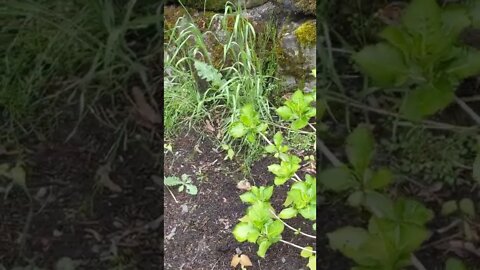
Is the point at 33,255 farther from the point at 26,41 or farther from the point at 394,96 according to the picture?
the point at 394,96

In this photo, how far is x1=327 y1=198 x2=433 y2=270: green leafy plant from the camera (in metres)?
1.15

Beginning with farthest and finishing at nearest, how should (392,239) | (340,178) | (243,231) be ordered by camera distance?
(243,231) → (340,178) → (392,239)

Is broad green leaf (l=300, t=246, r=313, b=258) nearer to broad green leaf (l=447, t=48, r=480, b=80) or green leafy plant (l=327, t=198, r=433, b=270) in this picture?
green leafy plant (l=327, t=198, r=433, b=270)

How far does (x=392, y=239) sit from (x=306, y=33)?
35.3 inches

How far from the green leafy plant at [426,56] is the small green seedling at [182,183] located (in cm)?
78

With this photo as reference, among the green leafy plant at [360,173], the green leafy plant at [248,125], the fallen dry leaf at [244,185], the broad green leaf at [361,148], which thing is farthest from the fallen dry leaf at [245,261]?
the broad green leaf at [361,148]

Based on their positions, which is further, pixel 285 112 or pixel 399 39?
pixel 285 112

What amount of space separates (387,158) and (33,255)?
2.69ft

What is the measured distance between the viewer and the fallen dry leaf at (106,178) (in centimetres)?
180

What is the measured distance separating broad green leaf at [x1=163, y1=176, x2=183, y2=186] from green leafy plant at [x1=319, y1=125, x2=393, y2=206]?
54 centimetres

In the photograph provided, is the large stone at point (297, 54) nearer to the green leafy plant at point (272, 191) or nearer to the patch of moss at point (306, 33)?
the patch of moss at point (306, 33)

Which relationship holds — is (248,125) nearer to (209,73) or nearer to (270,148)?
(270,148)

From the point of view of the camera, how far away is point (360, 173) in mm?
1333

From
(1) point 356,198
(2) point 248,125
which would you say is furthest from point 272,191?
(1) point 356,198
